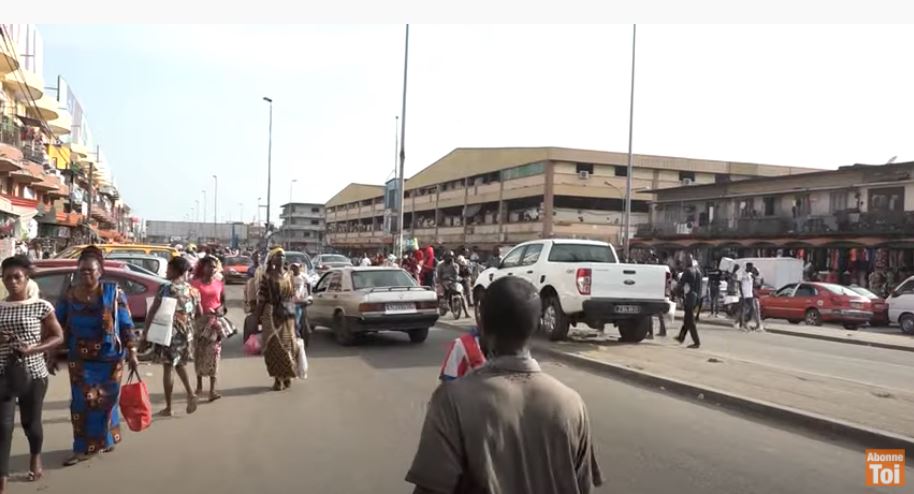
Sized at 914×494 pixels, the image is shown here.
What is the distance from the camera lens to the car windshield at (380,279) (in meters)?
13.0

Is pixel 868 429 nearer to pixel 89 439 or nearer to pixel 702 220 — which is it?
pixel 89 439

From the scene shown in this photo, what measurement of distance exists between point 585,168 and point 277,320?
49.1 metres

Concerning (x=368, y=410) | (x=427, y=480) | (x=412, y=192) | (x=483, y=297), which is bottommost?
(x=368, y=410)

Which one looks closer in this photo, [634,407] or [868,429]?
[868,429]

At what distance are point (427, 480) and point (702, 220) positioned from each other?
45.3m

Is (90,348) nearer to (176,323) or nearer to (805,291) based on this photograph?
(176,323)

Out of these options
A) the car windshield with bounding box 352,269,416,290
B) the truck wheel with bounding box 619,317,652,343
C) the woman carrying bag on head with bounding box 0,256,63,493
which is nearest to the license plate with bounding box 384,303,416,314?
the car windshield with bounding box 352,269,416,290

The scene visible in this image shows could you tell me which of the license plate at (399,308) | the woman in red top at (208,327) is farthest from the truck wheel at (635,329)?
the woman in red top at (208,327)

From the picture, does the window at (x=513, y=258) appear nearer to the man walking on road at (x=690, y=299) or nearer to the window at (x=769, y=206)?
the man walking on road at (x=690, y=299)

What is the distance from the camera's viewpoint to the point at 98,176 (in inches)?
3169

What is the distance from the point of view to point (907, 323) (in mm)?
19875

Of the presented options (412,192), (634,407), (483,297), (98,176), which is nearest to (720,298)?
(634,407)

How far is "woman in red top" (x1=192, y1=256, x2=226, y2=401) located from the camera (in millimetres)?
7762

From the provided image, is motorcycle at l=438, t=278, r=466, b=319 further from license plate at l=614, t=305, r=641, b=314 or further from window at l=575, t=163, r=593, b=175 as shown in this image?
window at l=575, t=163, r=593, b=175
